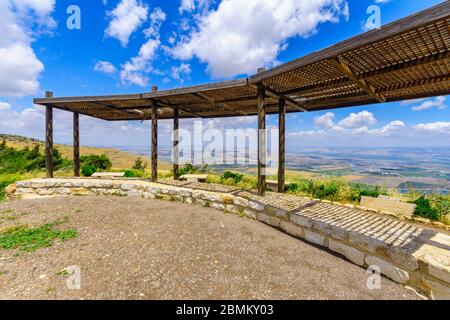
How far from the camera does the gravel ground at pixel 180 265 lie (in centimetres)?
267

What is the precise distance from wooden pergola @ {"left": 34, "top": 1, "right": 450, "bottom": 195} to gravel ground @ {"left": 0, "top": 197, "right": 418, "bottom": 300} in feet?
7.48

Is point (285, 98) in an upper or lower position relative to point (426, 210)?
upper

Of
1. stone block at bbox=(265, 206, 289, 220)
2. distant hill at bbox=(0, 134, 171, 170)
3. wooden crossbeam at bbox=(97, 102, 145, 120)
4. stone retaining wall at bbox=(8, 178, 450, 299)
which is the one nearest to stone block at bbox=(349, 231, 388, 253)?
stone retaining wall at bbox=(8, 178, 450, 299)

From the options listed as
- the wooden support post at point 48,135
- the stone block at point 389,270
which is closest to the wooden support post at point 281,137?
the stone block at point 389,270

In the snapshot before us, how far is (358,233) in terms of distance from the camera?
3578mm

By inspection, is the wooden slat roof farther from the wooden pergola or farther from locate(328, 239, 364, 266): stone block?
locate(328, 239, 364, 266): stone block

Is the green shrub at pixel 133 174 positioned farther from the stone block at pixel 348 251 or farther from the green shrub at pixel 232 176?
the stone block at pixel 348 251

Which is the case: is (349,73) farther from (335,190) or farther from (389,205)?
(335,190)

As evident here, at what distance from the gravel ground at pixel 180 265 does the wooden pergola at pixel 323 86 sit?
2.28 meters

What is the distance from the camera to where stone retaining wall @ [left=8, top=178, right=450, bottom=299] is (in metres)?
2.80

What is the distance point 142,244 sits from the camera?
378cm

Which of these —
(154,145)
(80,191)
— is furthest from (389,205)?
(80,191)

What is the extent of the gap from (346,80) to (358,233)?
134 inches
